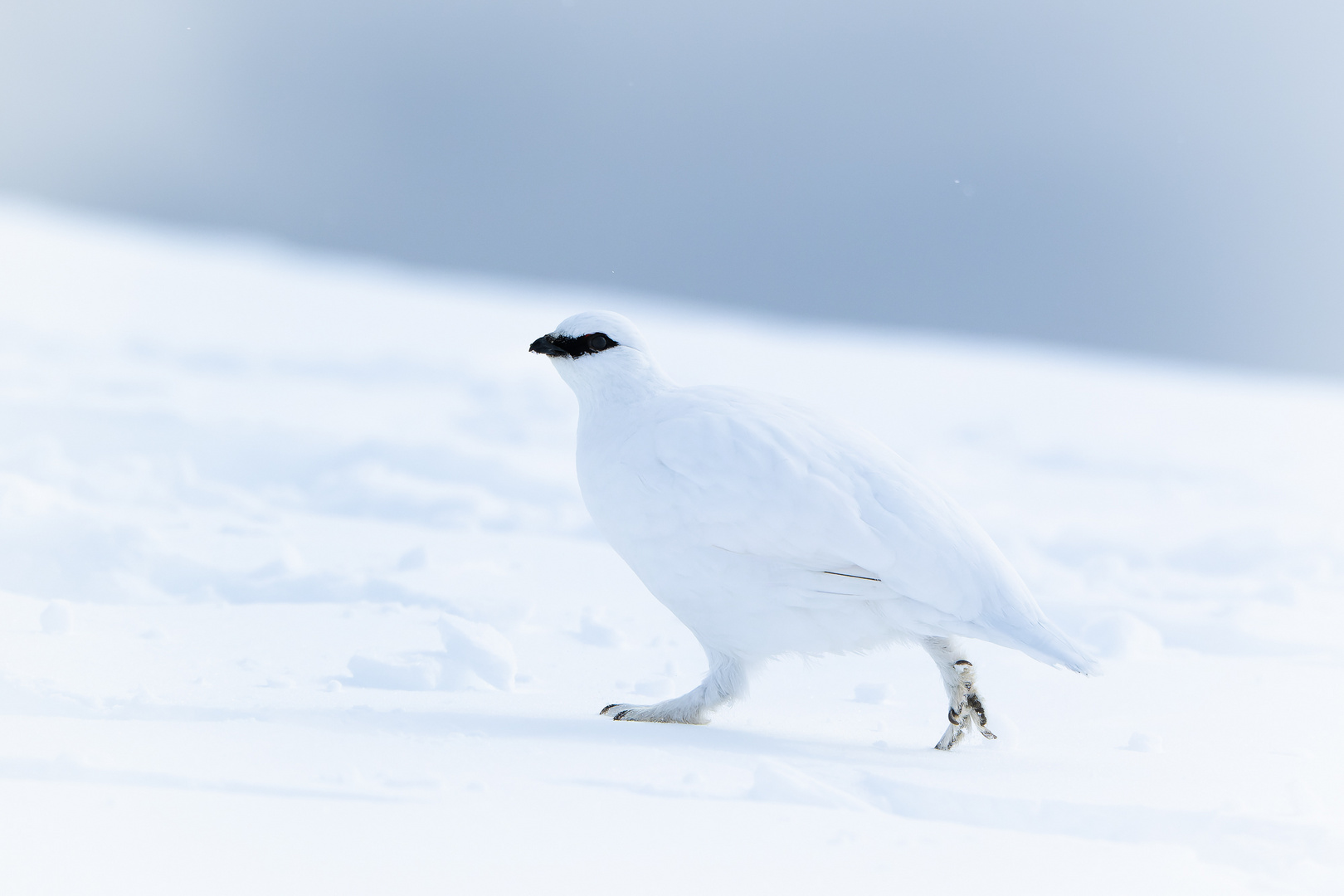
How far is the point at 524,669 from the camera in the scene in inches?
140

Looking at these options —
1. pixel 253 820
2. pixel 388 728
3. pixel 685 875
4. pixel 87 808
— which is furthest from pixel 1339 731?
pixel 87 808

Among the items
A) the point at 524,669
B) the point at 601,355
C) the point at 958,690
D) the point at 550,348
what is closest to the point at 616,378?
the point at 601,355

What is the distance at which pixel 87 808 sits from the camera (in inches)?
76.4

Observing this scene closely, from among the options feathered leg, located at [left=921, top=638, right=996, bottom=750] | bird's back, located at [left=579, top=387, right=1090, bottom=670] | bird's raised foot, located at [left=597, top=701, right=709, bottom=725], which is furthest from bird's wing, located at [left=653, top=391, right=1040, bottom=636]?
bird's raised foot, located at [left=597, top=701, right=709, bottom=725]

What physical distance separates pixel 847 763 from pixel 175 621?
2.21 meters

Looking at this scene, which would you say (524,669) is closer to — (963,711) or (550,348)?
(550,348)

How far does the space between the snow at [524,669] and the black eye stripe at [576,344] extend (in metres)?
0.82

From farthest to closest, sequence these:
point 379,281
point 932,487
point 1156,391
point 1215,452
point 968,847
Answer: point 379,281 → point 1156,391 → point 1215,452 → point 932,487 → point 968,847

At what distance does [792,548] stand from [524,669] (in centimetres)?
120

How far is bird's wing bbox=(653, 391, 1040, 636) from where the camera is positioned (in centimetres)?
268

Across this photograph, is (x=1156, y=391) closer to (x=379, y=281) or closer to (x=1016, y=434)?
(x=1016, y=434)

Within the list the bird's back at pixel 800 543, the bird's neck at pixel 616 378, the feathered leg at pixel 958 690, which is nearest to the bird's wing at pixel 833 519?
the bird's back at pixel 800 543

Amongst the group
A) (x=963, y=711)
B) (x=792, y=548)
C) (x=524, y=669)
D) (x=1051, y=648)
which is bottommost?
(x=524, y=669)

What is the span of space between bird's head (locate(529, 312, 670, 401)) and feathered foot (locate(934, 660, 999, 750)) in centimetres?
109
